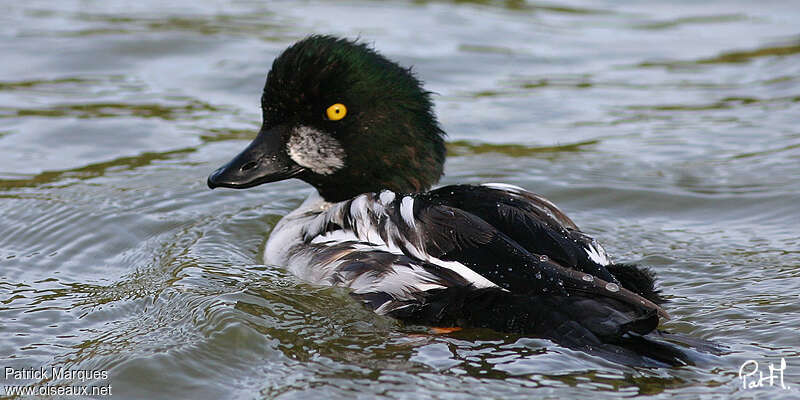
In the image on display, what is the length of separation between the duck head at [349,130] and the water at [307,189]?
64 cm

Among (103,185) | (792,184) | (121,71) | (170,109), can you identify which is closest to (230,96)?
(170,109)

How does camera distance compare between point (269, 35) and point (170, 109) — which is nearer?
point (170, 109)

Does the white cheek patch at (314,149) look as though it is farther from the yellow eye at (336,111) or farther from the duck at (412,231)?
the yellow eye at (336,111)

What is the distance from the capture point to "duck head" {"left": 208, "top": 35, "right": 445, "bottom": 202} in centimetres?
630

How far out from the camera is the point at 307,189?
8.17 meters

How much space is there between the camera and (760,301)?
577 cm

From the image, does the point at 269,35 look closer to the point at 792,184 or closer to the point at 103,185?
the point at 103,185

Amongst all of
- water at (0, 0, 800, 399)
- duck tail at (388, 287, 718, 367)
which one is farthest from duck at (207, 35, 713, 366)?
water at (0, 0, 800, 399)

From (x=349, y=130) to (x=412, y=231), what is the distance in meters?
1.12

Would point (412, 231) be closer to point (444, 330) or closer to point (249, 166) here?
point (444, 330)

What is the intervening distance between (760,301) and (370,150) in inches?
91.4

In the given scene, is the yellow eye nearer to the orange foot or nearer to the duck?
the duck

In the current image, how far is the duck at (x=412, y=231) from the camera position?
4.97 m

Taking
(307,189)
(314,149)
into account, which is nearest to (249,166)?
(314,149)
